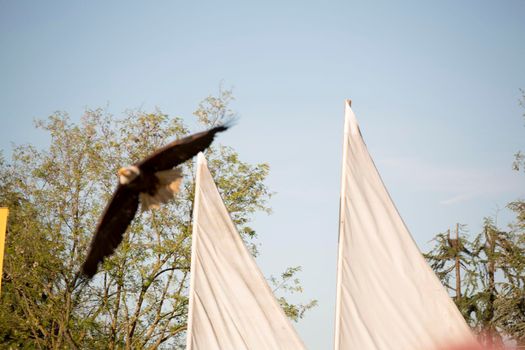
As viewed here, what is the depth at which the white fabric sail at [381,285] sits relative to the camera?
983 centimetres

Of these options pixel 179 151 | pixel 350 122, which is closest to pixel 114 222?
pixel 179 151

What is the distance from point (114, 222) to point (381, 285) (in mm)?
4587

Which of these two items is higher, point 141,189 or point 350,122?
point 141,189

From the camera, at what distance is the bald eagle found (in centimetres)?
1120

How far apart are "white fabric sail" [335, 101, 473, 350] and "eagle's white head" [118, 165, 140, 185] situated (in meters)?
3.31

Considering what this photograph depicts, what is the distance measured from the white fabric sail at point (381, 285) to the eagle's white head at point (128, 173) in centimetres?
331

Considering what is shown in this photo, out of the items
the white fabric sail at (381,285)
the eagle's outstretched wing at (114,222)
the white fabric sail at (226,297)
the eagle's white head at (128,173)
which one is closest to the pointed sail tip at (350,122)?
the white fabric sail at (381,285)

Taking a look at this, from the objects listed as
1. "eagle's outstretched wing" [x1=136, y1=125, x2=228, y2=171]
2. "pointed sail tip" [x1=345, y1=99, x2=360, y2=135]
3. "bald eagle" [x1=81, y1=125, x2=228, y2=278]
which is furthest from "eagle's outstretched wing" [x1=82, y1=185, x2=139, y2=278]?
"pointed sail tip" [x1=345, y1=99, x2=360, y2=135]

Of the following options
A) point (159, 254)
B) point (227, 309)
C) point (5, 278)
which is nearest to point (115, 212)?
point (227, 309)

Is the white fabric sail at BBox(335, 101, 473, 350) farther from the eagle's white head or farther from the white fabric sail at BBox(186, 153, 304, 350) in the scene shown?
the eagle's white head

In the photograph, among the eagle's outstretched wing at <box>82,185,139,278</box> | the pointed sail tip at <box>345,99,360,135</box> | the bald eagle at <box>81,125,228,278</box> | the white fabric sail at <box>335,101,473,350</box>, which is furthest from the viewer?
the eagle's outstretched wing at <box>82,185,139,278</box>

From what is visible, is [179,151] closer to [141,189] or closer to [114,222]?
[141,189]

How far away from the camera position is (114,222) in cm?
1204

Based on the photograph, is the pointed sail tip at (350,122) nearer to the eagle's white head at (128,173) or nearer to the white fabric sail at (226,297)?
the white fabric sail at (226,297)
